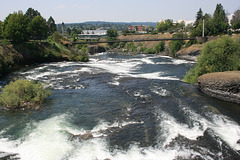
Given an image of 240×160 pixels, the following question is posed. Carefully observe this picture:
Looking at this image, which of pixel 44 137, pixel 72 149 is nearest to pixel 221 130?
pixel 72 149

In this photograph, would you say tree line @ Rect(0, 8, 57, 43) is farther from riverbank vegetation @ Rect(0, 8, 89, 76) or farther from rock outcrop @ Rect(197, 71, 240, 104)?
rock outcrop @ Rect(197, 71, 240, 104)

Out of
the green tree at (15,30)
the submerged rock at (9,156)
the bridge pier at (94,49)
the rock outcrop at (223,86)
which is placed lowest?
the submerged rock at (9,156)

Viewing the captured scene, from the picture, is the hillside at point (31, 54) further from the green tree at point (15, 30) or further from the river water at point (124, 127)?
the river water at point (124, 127)

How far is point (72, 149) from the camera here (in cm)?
1332

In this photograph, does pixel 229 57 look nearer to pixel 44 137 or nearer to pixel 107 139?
pixel 107 139

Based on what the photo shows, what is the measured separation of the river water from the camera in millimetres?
13086

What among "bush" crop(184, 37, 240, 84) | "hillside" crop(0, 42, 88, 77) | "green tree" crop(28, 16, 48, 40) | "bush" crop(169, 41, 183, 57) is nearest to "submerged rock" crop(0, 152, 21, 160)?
"bush" crop(184, 37, 240, 84)

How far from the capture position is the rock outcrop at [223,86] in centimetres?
2214

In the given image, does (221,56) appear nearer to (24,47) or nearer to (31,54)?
(31,54)

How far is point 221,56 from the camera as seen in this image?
27469 mm

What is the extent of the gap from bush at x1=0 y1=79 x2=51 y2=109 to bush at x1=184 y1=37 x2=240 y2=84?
69.4 feet

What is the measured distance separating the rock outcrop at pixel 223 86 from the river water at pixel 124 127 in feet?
3.83

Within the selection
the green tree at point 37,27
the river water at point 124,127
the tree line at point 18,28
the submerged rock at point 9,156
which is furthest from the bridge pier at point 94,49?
the submerged rock at point 9,156

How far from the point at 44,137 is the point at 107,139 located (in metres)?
4.49
